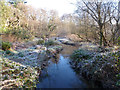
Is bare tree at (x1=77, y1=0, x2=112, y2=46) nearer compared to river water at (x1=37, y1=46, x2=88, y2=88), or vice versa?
river water at (x1=37, y1=46, x2=88, y2=88)

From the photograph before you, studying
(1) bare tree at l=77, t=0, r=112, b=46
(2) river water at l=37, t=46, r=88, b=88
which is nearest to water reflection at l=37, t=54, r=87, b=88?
(2) river water at l=37, t=46, r=88, b=88

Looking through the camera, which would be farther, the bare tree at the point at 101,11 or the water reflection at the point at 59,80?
the bare tree at the point at 101,11

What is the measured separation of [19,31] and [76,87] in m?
9.97

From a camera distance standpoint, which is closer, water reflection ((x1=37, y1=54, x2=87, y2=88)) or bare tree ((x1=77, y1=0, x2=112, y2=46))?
water reflection ((x1=37, y1=54, x2=87, y2=88))

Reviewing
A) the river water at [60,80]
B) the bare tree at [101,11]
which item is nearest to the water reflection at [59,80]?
the river water at [60,80]

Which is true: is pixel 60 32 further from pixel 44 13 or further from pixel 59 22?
pixel 44 13

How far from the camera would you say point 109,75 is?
3830 mm

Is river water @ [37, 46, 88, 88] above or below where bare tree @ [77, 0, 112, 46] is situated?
below

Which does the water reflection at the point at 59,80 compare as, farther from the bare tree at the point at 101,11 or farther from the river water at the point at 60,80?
the bare tree at the point at 101,11

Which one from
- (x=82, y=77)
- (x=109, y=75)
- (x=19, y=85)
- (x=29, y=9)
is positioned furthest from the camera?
(x=29, y=9)

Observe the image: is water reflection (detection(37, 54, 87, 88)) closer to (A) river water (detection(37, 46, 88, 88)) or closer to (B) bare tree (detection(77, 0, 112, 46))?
(A) river water (detection(37, 46, 88, 88))

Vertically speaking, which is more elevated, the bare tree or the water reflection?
the bare tree

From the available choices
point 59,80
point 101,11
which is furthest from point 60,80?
point 101,11

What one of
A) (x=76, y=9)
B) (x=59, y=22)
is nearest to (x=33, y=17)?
(x=59, y=22)
